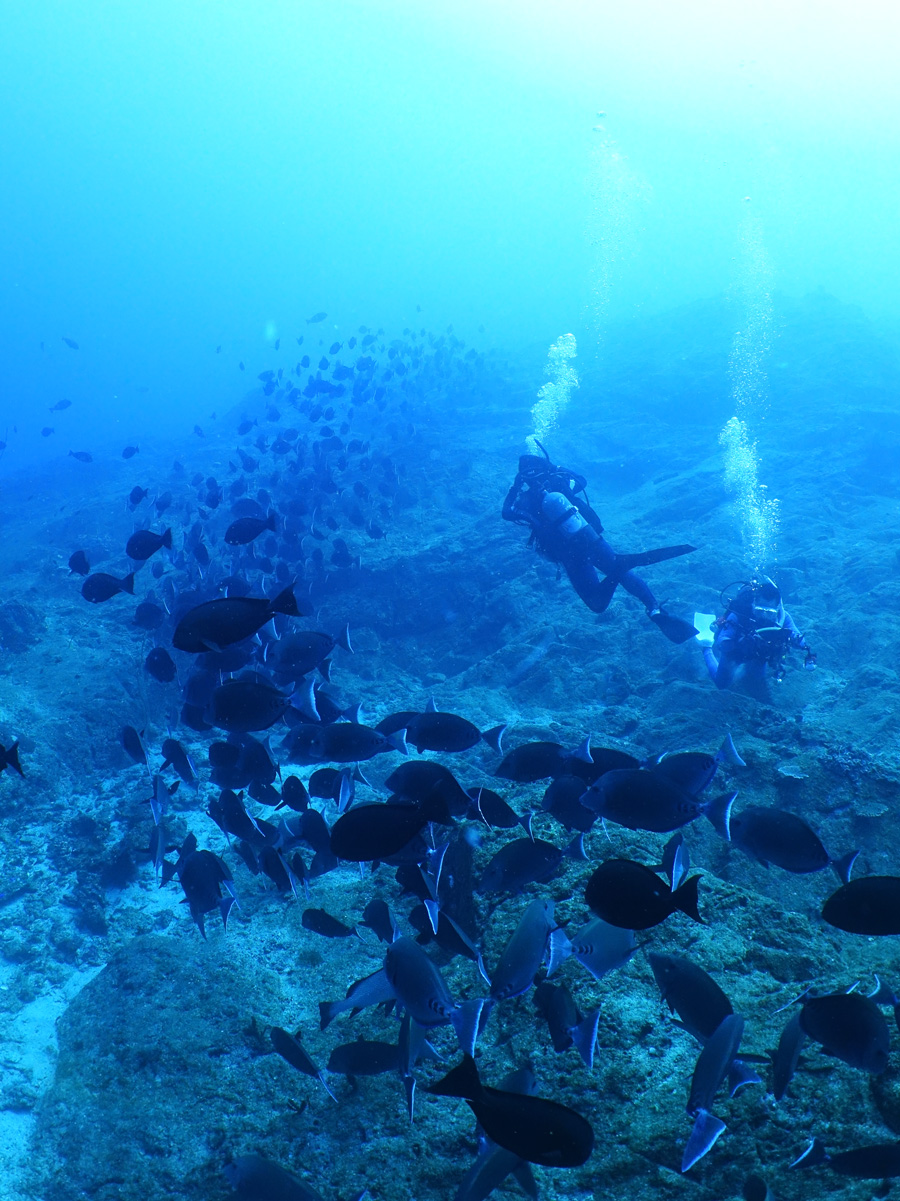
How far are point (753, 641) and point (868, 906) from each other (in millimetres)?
6625

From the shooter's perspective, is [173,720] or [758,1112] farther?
[173,720]

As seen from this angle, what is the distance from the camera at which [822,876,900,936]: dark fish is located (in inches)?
81.7

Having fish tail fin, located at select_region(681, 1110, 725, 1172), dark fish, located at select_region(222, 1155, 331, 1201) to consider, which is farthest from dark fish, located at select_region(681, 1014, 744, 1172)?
dark fish, located at select_region(222, 1155, 331, 1201)

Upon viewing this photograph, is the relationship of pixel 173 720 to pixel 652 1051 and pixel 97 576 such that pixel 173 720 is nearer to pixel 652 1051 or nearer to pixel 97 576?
pixel 97 576

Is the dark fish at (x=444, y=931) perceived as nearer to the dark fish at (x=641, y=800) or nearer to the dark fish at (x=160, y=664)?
the dark fish at (x=641, y=800)

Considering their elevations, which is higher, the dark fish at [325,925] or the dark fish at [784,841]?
the dark fish at [784,841]

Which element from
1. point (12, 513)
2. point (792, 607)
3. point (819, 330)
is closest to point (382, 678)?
point (792, 607)

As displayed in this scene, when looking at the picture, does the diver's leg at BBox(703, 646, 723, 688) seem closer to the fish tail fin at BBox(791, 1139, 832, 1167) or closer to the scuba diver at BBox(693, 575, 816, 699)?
the scuba diver at BBox(693, 575, 816, 699)

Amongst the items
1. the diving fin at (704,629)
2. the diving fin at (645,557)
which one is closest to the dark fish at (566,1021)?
the diving fin at (704,629)

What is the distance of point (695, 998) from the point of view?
88.1 inches

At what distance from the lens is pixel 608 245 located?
625 ft

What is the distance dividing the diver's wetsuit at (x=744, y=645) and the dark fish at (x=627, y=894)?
682 cm

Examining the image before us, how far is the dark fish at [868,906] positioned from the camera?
2.07 meters

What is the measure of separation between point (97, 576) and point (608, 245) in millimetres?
220508
